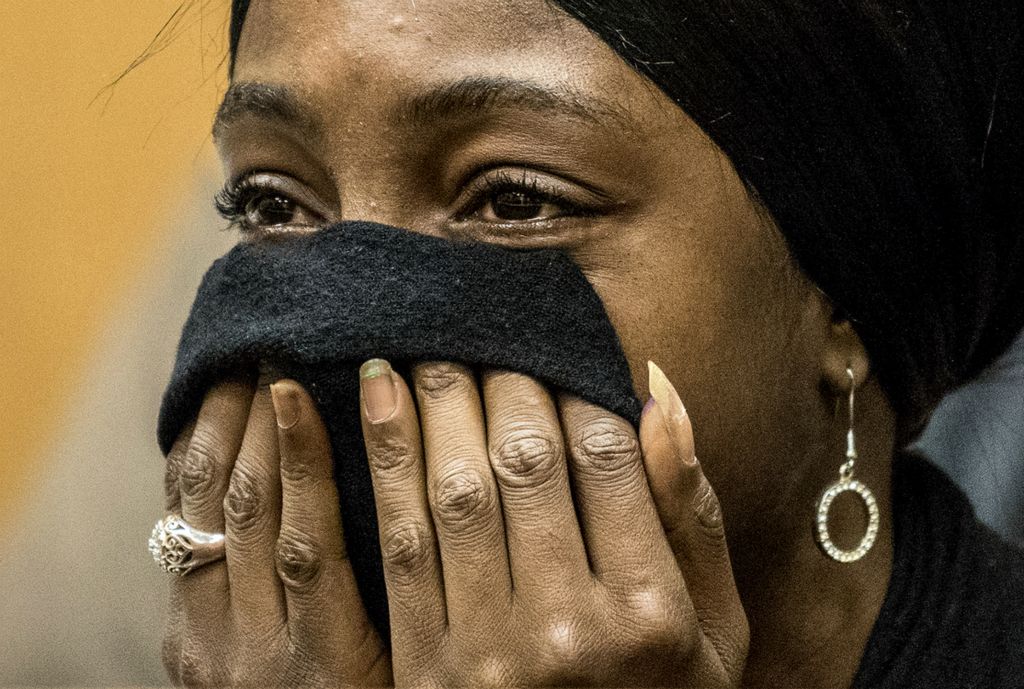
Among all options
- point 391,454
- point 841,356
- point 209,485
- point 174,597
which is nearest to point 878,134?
point 841,356

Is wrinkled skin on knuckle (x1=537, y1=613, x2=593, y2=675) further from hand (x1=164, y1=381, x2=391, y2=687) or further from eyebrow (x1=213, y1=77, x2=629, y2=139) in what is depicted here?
eyebrow (x1=213, y1=77, x2=629, y2=139)

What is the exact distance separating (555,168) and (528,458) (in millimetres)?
408

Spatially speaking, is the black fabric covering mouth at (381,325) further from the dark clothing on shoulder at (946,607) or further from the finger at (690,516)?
the dark clothing on shoulder at (946,607)

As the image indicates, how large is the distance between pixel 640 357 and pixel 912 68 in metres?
0.60

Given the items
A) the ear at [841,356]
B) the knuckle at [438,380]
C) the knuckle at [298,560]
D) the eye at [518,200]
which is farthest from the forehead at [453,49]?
the knuckle at [298,560]

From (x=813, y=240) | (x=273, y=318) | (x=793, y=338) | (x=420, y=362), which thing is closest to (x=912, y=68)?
(x=813, y=240)

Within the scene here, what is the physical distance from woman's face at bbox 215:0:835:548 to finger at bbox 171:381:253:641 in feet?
1.04

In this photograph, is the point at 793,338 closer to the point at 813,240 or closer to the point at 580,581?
the point at 813,240

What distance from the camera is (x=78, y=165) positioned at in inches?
83.7

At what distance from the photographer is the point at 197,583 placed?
71.7 inches

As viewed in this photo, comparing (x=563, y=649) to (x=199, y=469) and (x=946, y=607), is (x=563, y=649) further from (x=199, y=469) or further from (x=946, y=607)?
(x=946, y=607)

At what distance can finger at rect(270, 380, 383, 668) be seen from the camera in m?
1.61

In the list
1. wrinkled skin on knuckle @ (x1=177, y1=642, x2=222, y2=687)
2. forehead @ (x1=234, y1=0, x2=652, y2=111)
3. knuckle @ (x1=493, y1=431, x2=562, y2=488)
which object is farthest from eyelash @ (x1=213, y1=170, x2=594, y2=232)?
wrinkled skin on knuckle @ (x1=177, y1=642, x2=222, y2=687)

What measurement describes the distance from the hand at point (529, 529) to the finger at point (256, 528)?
198mm
